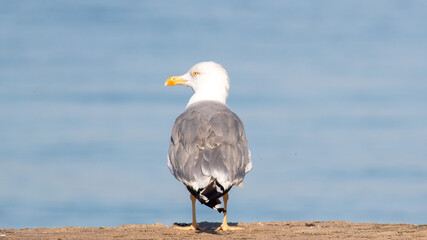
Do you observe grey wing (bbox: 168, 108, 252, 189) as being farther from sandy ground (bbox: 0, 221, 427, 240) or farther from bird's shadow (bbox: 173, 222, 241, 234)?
bird's shadow (bbox: 173, 222, 241, 234)

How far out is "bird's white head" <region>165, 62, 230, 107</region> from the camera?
17.4m

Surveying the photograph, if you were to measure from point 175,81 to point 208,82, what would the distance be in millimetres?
1262

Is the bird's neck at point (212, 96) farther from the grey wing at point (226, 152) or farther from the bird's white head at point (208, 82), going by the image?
the grey wing at point (226, 152)

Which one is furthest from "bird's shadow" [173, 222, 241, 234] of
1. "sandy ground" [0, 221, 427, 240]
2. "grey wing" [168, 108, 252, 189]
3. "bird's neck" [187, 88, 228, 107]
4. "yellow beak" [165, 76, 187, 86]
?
"yellow beak" [165, 76, 187, 86]

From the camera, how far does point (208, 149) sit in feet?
49.3

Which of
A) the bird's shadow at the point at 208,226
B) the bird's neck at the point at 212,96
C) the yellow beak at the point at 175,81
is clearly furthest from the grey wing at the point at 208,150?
the yellow beak at the point at 175,81

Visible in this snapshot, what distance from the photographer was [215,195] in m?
14.2

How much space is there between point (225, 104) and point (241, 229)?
2.86m

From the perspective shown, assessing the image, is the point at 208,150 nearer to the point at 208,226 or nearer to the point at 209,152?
the point at 209,152

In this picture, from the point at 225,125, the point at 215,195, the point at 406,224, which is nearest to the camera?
the point at 215,195

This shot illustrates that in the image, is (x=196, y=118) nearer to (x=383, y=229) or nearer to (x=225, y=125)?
(x=225, y=125)

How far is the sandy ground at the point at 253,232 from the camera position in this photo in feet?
48.6

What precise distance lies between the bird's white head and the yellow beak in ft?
0.52

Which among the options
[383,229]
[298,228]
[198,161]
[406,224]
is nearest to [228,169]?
[198,161]
